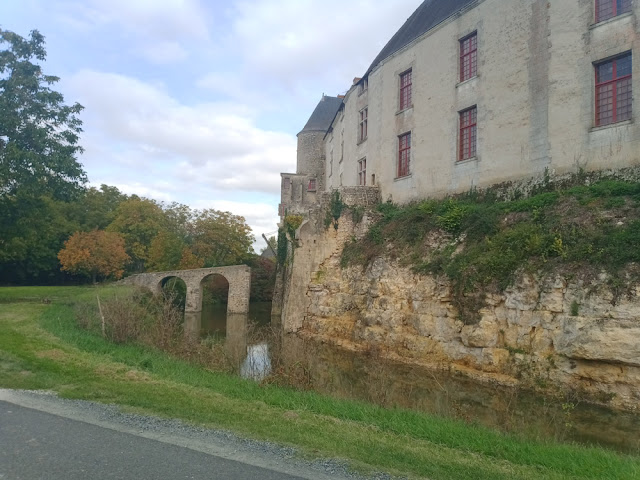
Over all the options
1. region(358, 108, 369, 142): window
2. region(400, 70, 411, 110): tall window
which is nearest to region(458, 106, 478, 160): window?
region(400, 70, 411, 110): tall window

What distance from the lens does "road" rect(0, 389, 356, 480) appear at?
166 inches

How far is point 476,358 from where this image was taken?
45.3ft

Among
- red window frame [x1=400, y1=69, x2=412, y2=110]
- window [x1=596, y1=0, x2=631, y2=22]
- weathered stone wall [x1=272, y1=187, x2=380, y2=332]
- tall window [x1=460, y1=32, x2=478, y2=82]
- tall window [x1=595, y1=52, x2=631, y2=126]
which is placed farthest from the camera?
weathered stone wall [x1=272, y1=187, x2=380, y2=332]

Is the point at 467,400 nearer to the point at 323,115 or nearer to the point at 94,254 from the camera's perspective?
the point at 94,254

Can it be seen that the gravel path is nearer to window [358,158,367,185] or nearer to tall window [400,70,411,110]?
tall window [400,70,411,110]

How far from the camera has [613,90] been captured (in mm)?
14320

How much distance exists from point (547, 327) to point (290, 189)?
27827 millimetres

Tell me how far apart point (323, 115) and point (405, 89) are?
18679 millimetres

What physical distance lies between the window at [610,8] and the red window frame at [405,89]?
26.8 ft

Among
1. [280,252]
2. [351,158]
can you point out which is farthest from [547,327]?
[280,252]

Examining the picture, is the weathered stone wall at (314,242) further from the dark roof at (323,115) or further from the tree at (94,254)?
the tree at (94,254)

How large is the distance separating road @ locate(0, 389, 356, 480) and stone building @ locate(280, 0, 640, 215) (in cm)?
1359

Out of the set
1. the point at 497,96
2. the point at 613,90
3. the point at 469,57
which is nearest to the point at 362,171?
the point at 469,57

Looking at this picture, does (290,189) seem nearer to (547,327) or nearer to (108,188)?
(108,188)
